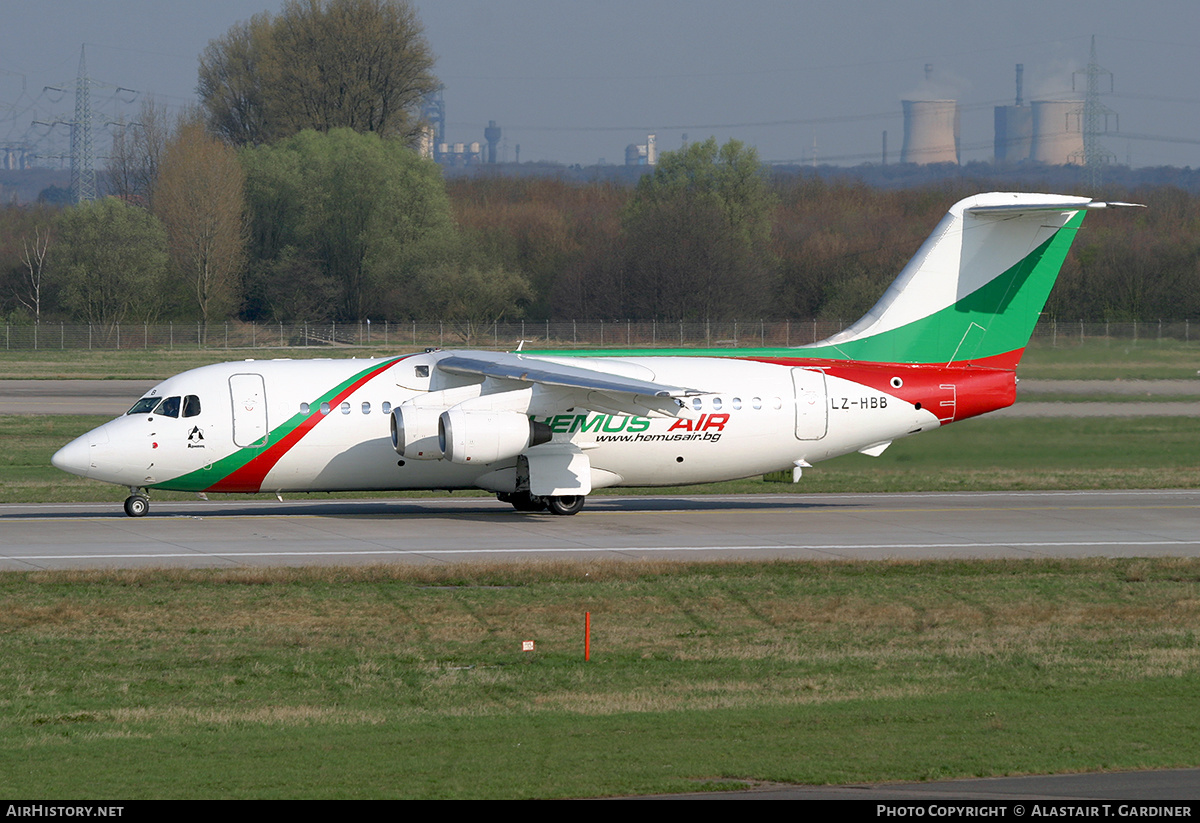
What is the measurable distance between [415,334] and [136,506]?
201 ft

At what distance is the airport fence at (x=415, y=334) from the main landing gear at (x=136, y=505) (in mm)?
54165

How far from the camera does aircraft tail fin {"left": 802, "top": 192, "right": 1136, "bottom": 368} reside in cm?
2958

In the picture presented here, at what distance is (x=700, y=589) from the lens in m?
20.5

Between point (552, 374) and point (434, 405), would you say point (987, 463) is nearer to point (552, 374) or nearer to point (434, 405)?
point (552, 374)

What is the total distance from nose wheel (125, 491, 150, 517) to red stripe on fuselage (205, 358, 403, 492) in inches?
60.9

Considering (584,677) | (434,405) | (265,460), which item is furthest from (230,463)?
(584,677)

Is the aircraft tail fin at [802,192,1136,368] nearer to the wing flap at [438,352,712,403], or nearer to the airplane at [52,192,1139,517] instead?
the airplane at [52,192,1139,517]

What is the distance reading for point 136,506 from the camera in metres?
27.9

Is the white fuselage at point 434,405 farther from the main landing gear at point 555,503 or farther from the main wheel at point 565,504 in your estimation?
the main wheel at point 565,504

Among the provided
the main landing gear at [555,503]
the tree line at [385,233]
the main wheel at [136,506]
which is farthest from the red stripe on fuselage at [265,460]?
the tree line at [385,233]

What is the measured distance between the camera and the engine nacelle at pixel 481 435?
86.8ft

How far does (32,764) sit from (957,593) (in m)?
13.7

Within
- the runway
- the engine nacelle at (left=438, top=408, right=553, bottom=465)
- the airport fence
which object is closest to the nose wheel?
the runway

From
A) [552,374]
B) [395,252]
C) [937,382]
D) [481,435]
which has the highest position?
[395,252]
